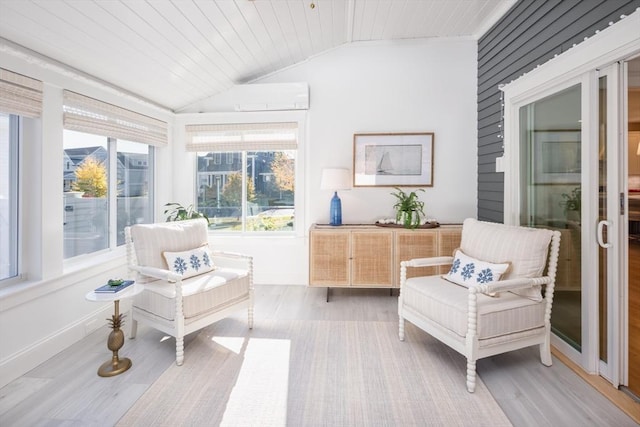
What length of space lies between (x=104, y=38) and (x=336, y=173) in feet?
7.50

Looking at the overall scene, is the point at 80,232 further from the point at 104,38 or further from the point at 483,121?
the point at 483,121

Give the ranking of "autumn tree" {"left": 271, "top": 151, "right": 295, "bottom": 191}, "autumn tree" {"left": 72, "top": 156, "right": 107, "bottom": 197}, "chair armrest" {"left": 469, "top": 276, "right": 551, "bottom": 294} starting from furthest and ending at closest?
"autumn tree" {"left": 271, "top": 151, "right": 295, "bottom": 191}, "autumn tree" {"left": 72, "top": 156, "right": 107, "bottom": 197}, "chair armrest" {"left": 469, "top": 276, "right": 551, "bottom": 294}

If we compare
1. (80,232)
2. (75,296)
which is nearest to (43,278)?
(75,296)

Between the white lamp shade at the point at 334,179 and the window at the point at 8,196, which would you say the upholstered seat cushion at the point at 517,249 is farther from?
the window at the point at 8,196

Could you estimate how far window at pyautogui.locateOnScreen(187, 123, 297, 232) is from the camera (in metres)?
4.12

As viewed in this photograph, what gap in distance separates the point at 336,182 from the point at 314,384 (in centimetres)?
211

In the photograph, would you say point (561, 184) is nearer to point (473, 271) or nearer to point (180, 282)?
point (473, 271)

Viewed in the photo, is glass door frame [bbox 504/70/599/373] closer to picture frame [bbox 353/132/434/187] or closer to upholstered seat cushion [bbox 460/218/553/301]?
upholstered seat cushion [bbox 460/218/553/301]

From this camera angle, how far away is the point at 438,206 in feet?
12.9

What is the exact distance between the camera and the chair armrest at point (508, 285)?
203 centimetres

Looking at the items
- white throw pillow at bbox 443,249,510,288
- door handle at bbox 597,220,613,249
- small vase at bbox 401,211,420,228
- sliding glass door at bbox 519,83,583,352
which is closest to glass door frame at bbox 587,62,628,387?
door handle at bbox 597,220,613,249

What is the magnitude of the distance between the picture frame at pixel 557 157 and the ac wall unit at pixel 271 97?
2423 millimetres

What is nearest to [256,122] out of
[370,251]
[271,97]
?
[271,97]

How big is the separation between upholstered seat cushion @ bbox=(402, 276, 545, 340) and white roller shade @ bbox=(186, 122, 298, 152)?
8.10ft
